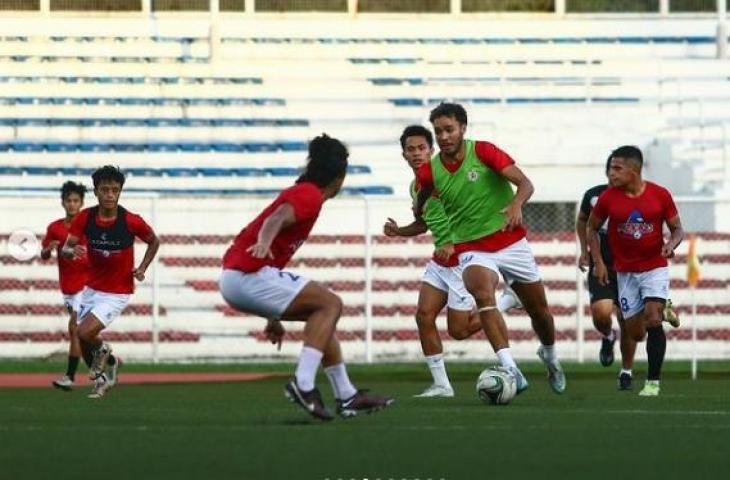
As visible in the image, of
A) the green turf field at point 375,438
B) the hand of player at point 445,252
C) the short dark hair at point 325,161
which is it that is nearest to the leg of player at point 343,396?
the green turf field at point 375,438

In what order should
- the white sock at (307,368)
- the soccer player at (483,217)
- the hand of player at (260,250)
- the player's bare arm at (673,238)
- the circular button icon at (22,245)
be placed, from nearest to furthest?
the hand of player at (260,250), the white sock at (307,368), the soccer player at (483,217), the player's bare arm at (673,238), the circular button icon at (22,245)

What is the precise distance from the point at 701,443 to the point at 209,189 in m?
20.5

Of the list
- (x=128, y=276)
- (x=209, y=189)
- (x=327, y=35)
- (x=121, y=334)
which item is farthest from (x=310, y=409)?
(x=327, y=35)

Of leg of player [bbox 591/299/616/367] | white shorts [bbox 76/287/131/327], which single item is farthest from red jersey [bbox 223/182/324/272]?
leg of player [bbox 591/299/616/367]

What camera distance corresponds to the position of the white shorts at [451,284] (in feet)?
53.6

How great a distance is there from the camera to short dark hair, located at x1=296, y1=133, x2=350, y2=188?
479 inches

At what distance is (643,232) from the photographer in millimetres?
16500

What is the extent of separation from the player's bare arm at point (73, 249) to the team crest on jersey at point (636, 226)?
4.77 metres

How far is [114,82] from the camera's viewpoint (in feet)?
111

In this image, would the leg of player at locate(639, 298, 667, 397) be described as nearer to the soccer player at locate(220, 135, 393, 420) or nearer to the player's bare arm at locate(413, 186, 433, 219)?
the player's bare arm at locate(413, 186, 433, 219)

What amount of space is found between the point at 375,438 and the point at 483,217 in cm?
440

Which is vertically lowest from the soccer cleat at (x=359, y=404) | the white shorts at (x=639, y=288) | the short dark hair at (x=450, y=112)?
the soccer cleat at (x=359, y=404)

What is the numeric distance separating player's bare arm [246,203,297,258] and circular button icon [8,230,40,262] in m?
9.61

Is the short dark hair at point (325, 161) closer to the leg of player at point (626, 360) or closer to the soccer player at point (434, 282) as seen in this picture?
the soccer player at point (434, 282)
